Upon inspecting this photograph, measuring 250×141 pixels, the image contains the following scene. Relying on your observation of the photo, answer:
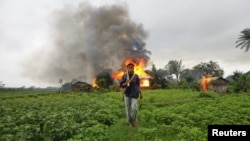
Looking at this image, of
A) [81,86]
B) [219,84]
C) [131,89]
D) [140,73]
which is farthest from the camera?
[81,86]

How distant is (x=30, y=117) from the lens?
598 inches

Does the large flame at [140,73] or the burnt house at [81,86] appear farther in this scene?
the burnt house at [81,86]

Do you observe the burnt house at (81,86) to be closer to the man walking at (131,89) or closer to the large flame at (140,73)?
the large flame at (140,73)

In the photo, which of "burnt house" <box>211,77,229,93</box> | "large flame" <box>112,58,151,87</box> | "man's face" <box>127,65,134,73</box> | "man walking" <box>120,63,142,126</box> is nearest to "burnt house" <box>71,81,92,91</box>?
"large flame" <box>112,58,151,87</box>

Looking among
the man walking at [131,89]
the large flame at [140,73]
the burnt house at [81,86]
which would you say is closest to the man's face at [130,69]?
the man walking at [131,89]

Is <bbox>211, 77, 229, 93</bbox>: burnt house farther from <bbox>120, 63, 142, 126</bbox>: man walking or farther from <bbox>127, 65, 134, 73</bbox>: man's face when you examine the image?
<bbox>127, 65, 134, 73</bbox>: man's face

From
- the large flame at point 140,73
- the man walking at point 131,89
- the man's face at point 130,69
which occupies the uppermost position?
the large flame at point 140,73

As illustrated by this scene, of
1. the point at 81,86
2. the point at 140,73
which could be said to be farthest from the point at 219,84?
the point at 81,86

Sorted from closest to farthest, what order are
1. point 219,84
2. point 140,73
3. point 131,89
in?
point 131,89 → point 140,73 → point 219,84

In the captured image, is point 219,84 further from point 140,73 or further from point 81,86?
point 81,86

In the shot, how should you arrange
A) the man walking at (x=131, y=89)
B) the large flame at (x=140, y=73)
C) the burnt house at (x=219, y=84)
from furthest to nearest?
1. the burnt house at (x=219, y=84)
2. the large flame at (x=140, y=73)
3. the man walking at (x=131, y=89)

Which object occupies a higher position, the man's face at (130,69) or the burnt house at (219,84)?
the burnt house at (219,84)

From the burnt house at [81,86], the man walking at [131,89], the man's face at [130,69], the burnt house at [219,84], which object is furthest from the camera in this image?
the burnt house at [81,86]

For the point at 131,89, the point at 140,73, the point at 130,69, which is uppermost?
the point at 140,73
